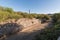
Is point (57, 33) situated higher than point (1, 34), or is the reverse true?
point (57, 33)

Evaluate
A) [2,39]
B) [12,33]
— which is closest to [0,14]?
[12,33]

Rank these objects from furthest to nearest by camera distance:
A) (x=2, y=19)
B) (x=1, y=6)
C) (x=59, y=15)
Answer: (x=1, y=6)
(x=59, y=15)
(x=2, y=19)

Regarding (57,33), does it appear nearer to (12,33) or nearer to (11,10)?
(12,33)

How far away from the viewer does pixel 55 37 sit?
8.31 m

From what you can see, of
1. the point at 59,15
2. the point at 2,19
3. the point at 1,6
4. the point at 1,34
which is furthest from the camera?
the point at 1,6

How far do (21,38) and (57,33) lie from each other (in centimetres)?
314

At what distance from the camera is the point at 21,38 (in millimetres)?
10125

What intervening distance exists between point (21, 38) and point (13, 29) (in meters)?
2.35

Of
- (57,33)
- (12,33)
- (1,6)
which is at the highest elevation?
(1,6)

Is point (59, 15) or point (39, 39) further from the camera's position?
point (59, 15)

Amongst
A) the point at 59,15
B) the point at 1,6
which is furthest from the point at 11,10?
the point at 59,15

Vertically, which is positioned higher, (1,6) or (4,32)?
(1,6)

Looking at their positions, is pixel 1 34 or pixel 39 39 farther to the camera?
pixel 1 34

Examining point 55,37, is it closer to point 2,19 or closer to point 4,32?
point 4,32
